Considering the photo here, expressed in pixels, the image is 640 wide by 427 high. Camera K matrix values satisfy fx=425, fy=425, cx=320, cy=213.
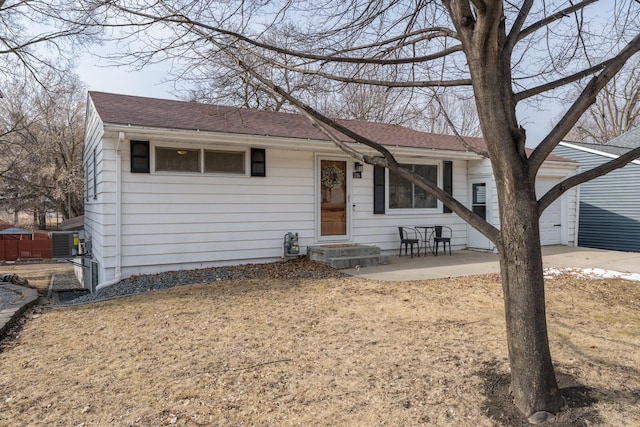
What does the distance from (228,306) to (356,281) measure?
2.26 m

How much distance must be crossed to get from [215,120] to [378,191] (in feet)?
12.7

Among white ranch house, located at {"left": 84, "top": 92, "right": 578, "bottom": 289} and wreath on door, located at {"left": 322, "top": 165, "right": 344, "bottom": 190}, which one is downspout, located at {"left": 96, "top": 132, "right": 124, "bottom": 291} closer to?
white ranch house, located at {"left": 84, "top": 92, "right": 578, "bottom": 289}

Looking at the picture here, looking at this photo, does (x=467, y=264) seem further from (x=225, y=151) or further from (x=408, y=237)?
(x=225, y=151)

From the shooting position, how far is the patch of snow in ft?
23.4

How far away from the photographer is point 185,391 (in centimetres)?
294

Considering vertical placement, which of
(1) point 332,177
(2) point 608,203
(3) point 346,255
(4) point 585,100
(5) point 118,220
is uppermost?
(1) point 332,177

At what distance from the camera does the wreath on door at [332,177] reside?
9.16 metres

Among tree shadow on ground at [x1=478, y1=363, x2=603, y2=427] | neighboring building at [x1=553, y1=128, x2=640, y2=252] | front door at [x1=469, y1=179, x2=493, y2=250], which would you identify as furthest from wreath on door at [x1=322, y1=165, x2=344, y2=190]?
neighboring building at [x1=553, y1=128, x2=640, y2=252]

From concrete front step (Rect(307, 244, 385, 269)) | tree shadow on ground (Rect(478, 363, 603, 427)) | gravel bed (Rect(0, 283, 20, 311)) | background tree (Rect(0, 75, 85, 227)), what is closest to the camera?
tree shadow on ground (Rect(478, 363, 603, 427))

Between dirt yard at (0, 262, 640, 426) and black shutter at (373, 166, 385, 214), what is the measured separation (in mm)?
4129

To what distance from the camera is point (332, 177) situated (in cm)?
924

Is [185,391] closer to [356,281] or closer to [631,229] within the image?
Answer: [356,281]

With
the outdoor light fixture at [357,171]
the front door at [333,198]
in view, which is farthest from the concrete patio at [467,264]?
the outdoor light fixture at [357,171]

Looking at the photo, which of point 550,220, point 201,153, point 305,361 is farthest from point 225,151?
point 550,220
